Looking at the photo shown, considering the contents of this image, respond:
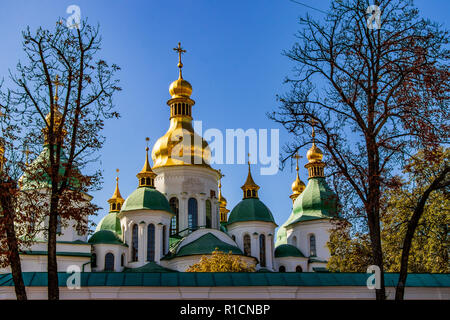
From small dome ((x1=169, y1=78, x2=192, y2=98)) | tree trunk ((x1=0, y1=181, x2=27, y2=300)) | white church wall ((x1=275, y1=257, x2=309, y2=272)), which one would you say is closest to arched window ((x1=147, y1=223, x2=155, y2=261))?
white church wall ((x1=275, y1=257, x2=309, y2=272))

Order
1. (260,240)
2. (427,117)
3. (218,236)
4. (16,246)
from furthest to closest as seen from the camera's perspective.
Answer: (260,240) < (218,236) < (427,117) < (16,246)

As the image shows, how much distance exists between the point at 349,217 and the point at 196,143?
37.4m

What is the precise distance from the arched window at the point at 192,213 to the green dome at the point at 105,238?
6.80 meters

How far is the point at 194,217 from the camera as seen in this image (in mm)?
53188

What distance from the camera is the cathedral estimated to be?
151 feet

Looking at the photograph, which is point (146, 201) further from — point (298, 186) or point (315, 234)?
point (298, 186)

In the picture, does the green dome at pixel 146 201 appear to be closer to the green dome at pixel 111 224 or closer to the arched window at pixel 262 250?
the green dome at pixel 111 224

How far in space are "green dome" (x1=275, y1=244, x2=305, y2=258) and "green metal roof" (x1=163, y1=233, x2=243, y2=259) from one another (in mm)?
7695

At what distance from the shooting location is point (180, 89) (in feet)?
→ 192

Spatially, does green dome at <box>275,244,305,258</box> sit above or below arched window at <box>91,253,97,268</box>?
above

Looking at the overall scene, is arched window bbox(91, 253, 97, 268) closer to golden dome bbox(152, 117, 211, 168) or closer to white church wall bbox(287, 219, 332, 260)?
golden dome bbox(152, 117, 211, 168)

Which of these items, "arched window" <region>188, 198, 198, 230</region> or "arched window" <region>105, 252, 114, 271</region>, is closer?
"arched window" <region>105, 252, 114, 271</region>
